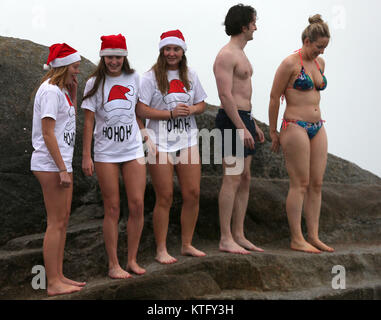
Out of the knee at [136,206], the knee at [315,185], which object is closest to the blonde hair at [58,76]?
the knee at [136,206]

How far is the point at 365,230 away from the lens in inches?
292

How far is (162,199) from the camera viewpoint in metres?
5.91

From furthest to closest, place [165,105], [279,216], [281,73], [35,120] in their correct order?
[279,216], [281,73], [165,105], [35,120]

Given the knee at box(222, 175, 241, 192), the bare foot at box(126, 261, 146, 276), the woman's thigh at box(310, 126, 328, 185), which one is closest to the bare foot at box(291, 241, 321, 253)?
the woman's thigh at box(310, 126, 328, 185)

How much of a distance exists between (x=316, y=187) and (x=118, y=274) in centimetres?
223

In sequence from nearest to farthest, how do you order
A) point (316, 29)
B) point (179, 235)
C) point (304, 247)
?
point (316, 29) → point (304, 247) → point (179, 235)

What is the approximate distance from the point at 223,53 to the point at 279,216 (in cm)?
196

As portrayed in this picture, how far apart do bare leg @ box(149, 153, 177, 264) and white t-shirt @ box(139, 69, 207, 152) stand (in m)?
0.17

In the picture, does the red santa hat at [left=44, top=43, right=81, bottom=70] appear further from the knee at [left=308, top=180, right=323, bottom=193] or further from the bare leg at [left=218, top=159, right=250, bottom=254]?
the knee at [left=308, top=180, right=323, bottom=193]

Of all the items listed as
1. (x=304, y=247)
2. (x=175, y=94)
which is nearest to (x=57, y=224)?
(x=175, y=94)

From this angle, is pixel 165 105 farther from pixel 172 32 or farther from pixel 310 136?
pixel 310 136

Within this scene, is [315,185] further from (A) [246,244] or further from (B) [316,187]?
(A) [246,244]

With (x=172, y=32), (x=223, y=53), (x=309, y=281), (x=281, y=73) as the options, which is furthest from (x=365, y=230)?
(x=172, y=32)

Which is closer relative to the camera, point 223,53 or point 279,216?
point 223,53
